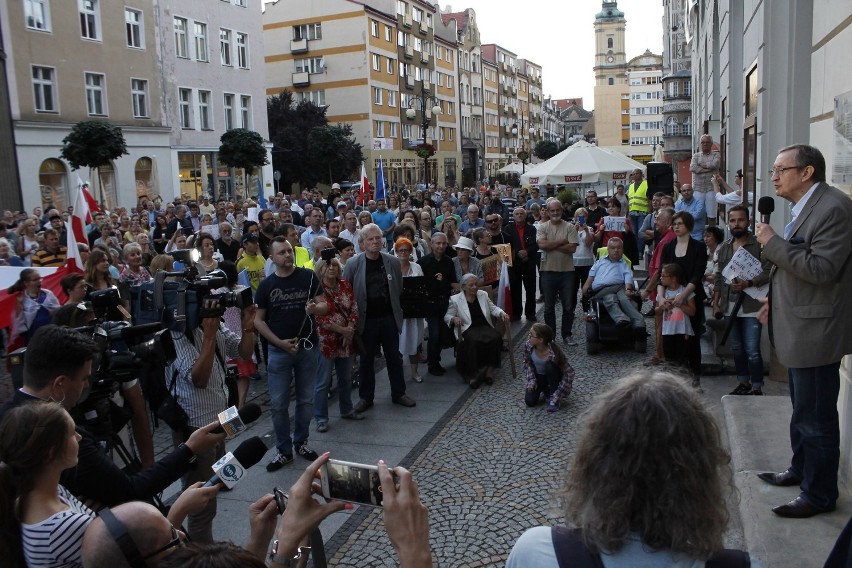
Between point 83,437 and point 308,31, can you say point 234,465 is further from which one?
point 308,31

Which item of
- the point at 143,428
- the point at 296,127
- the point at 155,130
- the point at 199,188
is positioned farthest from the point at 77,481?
the point at 296,127

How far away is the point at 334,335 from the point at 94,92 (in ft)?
81.8

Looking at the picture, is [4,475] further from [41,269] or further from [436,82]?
[436,82]

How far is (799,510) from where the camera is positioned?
4.02 m

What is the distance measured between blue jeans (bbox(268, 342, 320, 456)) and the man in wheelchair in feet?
15.0

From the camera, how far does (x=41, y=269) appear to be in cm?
863

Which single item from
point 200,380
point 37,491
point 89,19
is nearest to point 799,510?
point 200,380

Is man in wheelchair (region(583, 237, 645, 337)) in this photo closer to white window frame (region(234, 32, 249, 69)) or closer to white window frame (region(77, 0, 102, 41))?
white window frame (region(77, 0, 102, 41))

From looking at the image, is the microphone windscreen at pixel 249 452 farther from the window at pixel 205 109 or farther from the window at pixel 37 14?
the window at pixel 205 109

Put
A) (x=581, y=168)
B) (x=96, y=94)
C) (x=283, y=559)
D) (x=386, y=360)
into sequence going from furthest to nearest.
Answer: (x=96, y=94), (x=581, y=168), (x=386, y=360), (x=283, y=559)

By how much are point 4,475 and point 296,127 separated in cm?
4409

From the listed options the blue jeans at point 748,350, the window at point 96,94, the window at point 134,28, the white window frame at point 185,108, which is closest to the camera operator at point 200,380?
the blue jeans at point 748,350

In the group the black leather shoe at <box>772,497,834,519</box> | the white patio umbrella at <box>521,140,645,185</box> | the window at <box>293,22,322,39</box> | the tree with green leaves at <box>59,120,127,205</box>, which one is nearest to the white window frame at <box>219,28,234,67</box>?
the tree with green leaves at <box>59,120,127,205</box>

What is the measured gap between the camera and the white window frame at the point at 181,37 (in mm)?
32062
